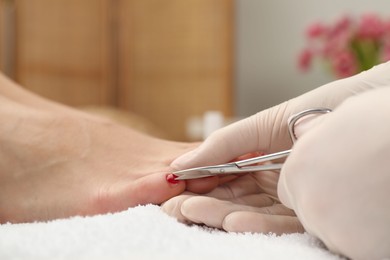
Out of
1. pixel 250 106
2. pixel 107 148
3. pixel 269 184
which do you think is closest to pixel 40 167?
pixel 107 148

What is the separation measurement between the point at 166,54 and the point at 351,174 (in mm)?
2917

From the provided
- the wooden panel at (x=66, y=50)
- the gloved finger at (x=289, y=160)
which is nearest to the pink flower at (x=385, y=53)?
the gloved finger at (x=289, y=160)

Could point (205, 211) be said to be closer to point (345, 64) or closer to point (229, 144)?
point (229, 144)

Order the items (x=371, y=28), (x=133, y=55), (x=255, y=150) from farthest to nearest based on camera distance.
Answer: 1. (x=133, y=55)
2. (x=371, y=28)
3. (x=255, y=150)

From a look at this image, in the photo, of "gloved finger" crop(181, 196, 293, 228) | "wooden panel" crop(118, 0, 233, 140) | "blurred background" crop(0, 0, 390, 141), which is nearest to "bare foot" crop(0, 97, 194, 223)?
"gloved finger" crop(181, 196, 293, 228)

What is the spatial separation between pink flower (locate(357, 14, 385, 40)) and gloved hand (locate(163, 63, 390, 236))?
135 centimetres

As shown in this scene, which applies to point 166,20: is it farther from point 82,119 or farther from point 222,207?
point 222,207

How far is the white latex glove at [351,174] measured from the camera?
0.45 m

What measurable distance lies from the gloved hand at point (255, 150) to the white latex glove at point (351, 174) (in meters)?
0.16

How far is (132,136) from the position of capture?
970mm

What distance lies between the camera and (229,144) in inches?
28.4

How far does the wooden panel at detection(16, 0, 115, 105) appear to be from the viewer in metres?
3.00

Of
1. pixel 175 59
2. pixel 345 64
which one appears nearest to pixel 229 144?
pixel 345 64

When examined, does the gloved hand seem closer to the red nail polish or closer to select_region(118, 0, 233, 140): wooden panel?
the red nail polish
